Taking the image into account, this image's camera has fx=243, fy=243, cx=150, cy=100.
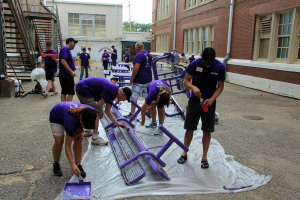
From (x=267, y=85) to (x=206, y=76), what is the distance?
26.7ft

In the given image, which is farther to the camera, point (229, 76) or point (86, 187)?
point (229, 76)

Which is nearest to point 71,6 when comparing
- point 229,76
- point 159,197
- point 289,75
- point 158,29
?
point 158,29

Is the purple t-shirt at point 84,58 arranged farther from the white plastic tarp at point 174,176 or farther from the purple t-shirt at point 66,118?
the purple t-shirt at point 66,118

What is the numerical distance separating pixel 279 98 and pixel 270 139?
499 cm

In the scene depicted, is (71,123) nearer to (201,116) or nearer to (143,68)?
(201,116)

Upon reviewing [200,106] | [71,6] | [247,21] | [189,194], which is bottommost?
[189,194]

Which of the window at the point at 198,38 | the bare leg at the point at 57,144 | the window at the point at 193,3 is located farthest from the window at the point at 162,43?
the bare leg at the point at 57,144

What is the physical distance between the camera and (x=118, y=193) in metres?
2.76

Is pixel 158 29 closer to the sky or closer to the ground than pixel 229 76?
closer to the sky

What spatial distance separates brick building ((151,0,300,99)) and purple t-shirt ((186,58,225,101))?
6.90m

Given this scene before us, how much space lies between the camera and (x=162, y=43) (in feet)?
86.4

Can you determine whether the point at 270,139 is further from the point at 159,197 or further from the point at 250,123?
the point at 159,197

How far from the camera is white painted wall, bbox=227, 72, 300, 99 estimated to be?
8.98 metres

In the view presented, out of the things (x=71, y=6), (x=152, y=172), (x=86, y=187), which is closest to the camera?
(x=86, y=187)
